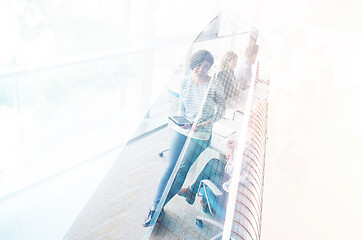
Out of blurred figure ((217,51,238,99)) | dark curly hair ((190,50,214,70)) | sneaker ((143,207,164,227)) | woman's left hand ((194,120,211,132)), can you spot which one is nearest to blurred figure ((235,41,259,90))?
blurred figure ((217,51,238,99))

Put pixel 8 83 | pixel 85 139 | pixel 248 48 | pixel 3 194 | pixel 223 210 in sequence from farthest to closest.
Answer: pixel 85 139 < pixel 8 83 < pixel 3 194 < pixel 248 48 < pixel 223 210

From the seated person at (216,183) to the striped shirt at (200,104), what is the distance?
0.08 meters

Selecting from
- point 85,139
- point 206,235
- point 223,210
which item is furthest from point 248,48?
point 85,139

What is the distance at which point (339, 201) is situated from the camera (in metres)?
2.26

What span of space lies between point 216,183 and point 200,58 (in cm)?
42

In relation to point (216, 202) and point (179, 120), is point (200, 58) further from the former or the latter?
point (216, 202)

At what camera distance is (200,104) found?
897 mm

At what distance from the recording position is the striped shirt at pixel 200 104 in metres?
0.85

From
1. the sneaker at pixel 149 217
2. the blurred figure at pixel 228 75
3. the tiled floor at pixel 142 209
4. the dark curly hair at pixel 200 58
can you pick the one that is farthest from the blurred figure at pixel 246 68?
the sneaker at pixel 149 217

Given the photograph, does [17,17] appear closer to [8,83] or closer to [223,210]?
[8,83]

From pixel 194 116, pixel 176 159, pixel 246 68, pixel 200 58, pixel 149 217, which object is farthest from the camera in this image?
pixel 246 68

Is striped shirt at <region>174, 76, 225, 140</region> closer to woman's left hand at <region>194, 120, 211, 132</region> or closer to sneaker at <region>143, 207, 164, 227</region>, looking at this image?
woman's left hand at <region>194, 120, 211, 132</region>

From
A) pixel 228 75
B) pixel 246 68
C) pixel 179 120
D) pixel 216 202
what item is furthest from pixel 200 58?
pixel 216 202

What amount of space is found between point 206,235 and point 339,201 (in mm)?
1944
